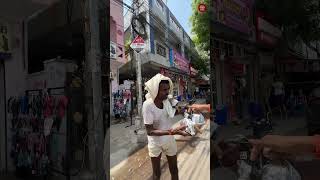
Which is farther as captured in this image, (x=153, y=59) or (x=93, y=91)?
(x=93, y=91)

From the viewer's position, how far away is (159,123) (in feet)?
7.74

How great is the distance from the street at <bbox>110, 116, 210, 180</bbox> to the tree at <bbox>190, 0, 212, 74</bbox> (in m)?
0.27

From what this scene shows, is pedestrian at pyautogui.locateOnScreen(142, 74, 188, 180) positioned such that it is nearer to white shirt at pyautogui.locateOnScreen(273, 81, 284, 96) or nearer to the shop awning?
the shop awning

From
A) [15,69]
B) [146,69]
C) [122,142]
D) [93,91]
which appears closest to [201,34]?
[146,69]

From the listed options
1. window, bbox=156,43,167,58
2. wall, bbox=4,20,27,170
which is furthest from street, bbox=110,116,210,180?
wall, bbox=4,20,27,170

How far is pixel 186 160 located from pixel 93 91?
5.58 ft

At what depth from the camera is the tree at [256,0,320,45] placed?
6.72 ft

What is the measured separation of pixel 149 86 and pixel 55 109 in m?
2.64

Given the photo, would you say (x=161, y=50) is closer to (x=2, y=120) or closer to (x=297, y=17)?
(x=297, y=17)

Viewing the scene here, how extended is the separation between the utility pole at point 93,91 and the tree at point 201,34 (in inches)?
64.9

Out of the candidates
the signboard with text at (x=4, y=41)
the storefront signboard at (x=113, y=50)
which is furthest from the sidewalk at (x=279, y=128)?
the signboard with text at (x=4, y=41)

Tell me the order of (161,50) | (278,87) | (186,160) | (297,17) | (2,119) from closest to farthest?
(297,17), (278,87), (161,50), (186,160), (2,119)

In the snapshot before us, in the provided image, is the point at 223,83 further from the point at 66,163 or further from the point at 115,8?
the point at 66,163

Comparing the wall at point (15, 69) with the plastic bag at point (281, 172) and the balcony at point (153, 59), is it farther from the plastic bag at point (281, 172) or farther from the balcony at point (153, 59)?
the plastic bag at point (281, 172)
